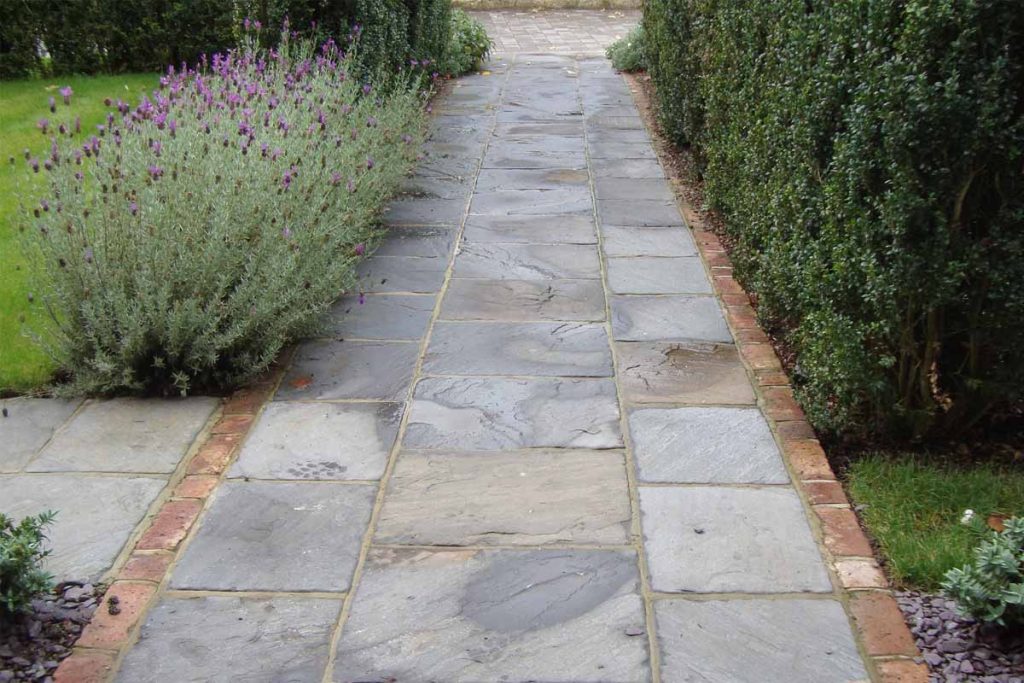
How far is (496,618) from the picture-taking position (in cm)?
300

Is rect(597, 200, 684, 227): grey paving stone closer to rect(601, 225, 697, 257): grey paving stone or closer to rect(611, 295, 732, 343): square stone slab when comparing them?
rect(601, 225, 697, 257): grey paving stone

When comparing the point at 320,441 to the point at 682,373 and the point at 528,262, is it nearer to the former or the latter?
the point at 682,373

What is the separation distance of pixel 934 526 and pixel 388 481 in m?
1.89

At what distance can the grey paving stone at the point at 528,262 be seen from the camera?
596cm

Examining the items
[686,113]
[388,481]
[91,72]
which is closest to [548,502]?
[388,481]

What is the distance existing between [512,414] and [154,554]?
1556 mm

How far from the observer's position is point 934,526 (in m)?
3.46

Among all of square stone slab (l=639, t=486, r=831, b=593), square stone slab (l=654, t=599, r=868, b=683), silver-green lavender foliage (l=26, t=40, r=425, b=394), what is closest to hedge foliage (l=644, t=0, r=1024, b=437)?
square stone slab (l=639, t=486, r=831, b=593)

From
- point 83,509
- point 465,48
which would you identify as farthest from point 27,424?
point 465,48

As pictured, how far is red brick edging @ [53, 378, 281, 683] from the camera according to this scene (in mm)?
2844

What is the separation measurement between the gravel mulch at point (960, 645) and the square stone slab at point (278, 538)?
5.56ft

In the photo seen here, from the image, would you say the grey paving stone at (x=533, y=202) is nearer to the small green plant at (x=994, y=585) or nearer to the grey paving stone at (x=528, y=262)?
the grey paving stone at (x=528, y=262)

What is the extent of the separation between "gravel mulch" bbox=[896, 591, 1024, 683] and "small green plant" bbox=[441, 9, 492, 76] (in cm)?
995

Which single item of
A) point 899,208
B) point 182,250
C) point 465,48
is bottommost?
point 465,48
